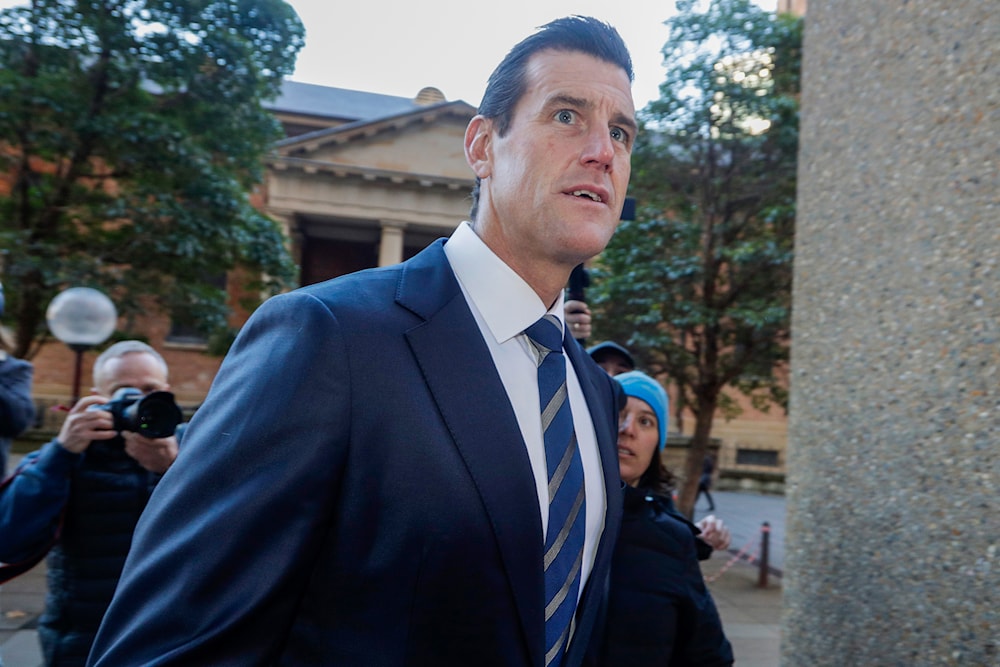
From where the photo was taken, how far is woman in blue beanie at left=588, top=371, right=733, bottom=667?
230 centimetres

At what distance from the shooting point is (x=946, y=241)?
2.17m

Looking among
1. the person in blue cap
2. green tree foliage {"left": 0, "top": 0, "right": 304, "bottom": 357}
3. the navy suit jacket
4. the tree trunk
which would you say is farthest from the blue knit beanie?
the tree trunk

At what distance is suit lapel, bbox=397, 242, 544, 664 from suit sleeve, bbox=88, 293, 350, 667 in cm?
17

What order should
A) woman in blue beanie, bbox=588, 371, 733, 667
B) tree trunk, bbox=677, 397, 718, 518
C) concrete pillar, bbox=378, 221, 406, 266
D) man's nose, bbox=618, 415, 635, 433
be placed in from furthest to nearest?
1. concrete pillar, bbox=378, 221, 406, 266
2. tree trunk, bbox=677, 397, 718, 518
3. man's nose, bbox=618, 415, 635, 433
4. woman in blue beanie, bbox=588, 371, 733, 667

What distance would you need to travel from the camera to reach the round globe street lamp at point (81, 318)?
15.6 feet

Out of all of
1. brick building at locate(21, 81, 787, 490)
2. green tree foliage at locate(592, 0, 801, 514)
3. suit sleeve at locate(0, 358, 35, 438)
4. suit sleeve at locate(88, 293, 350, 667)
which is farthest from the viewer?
brick building at locate(21, 81, 787, 490)

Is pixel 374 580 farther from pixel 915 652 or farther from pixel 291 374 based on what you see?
pixel 915 652

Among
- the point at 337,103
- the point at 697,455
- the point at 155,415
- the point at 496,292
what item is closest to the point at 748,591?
the point at 697,455

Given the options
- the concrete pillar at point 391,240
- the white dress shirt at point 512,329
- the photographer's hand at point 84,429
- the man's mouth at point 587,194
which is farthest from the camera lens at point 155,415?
the concrete pillar at point 391,240

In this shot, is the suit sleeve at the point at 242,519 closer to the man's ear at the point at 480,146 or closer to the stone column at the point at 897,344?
the man's ear at the point at 480,146

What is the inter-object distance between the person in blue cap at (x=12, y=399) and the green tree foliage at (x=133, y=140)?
5.91 m

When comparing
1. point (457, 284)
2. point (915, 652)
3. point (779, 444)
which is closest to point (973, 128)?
point (915, 652)

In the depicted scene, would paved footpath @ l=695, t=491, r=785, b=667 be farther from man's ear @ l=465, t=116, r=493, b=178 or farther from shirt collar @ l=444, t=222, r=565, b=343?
Result: man's ear @ l=465, t=116, r=493, b=178

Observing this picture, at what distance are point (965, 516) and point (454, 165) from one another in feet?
83.6
